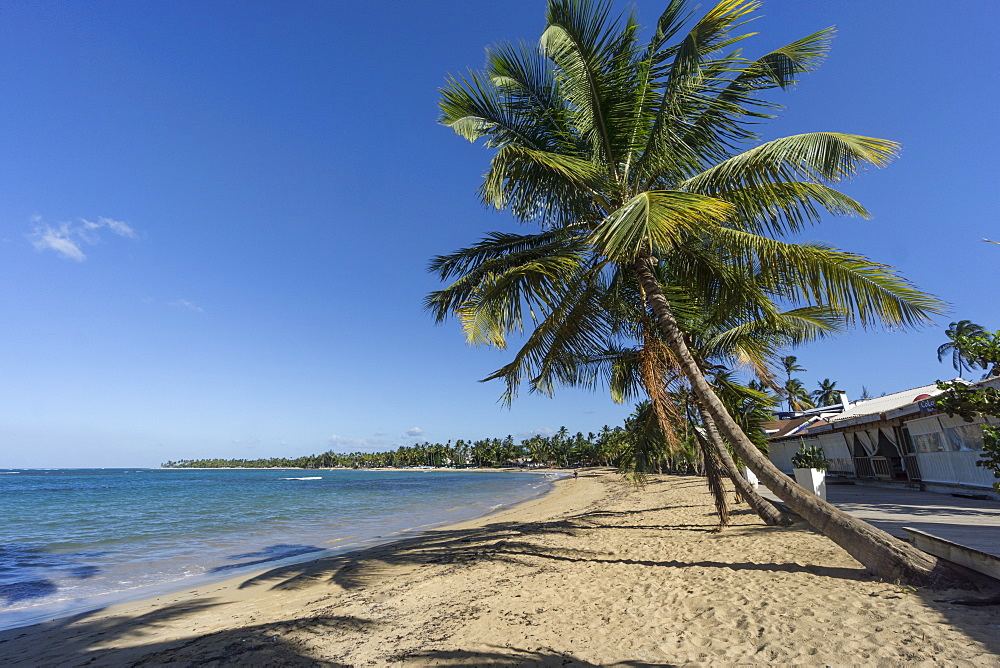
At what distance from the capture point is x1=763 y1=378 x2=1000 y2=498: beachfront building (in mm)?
9992

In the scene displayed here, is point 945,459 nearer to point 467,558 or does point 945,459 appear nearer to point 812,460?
point 812,460

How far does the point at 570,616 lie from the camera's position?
4.68 m

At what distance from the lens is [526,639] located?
4.17 meters

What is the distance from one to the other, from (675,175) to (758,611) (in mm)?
5170

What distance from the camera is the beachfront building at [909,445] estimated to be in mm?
9992

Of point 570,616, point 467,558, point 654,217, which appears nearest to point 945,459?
point 467,558

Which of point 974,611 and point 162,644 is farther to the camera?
point 162,644

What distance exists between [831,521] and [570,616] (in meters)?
2.81

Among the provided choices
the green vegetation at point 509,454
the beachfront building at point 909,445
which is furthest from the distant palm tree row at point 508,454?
the beachfront building at point 909,445

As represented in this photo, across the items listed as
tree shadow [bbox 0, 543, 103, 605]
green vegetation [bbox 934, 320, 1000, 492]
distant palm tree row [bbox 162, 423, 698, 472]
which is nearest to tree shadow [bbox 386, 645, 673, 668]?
green vegetation [bbox 934, 320, 1000, 492]

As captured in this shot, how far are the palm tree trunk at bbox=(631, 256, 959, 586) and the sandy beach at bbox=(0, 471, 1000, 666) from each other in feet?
0.70

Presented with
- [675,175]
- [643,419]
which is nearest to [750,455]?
[675,175]

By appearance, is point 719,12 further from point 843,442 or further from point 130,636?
point 843,442

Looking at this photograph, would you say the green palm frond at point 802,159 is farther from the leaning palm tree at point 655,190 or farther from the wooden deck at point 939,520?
the wooden deck at point 939,520
